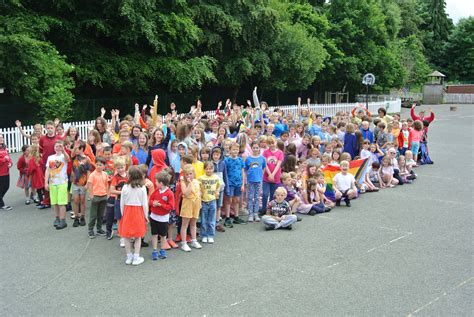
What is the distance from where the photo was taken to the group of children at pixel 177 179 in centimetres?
742

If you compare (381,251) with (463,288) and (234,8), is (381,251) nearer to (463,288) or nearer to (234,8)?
(463,288)

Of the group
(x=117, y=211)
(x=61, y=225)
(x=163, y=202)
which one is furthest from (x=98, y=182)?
(x=163, y=202)

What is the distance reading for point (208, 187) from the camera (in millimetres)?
8148

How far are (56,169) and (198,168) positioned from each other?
2.65 meters

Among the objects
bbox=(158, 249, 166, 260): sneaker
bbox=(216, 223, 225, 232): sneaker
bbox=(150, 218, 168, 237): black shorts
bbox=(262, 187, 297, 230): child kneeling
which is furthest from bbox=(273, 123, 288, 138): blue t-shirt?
bbox=(158, 249, 166, 260): sneaker

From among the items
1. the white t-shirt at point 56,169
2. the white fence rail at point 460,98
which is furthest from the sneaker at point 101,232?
the white fence rail at point 460,98

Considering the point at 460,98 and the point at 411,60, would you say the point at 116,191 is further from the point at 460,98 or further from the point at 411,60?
the point at 460,98

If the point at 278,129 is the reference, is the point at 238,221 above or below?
below

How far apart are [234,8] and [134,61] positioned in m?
6.96

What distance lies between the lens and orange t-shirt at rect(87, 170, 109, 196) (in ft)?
27.4

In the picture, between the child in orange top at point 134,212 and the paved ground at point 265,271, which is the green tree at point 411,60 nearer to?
the paved ground at point 265,271

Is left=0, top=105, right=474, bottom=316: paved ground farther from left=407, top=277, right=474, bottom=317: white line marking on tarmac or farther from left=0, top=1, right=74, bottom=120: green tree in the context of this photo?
left=0, top=1, right=74, bottom=120: green tree

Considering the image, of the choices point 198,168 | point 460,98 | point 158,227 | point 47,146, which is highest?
point 460,98

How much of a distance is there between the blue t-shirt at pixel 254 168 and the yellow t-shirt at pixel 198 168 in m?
1.12
